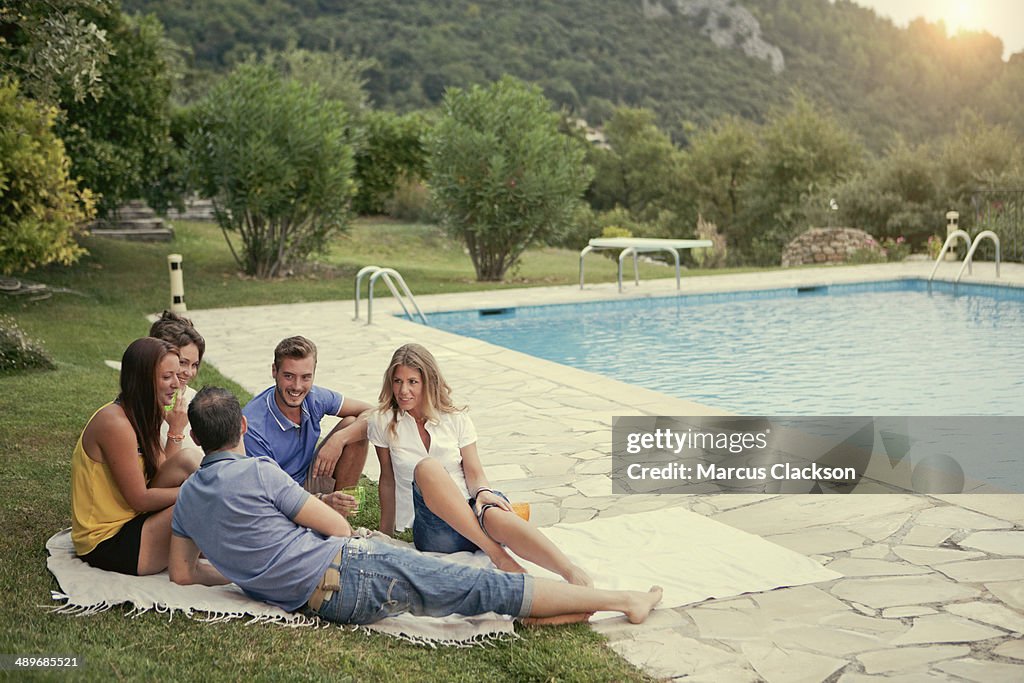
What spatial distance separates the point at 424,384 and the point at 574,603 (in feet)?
3.57

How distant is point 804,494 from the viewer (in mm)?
4957

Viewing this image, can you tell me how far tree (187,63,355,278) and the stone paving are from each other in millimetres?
6606

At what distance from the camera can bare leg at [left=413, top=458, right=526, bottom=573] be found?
3879 millimetres

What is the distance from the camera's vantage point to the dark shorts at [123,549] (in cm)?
387

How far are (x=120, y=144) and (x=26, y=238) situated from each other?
364 centimetres

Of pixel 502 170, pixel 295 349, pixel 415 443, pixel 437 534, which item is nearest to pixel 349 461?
pixel 415 443

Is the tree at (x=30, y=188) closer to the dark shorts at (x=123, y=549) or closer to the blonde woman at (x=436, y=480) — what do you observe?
the dark shorts at (x=123, y=549)

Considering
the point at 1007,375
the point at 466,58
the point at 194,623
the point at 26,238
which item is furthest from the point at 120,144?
the point at 466,58

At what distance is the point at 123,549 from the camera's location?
3875 mm

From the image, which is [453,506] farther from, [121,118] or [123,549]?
[121,118]

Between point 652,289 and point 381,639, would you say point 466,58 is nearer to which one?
point 652,289

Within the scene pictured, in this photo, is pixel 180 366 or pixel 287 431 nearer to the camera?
pixel 180 366

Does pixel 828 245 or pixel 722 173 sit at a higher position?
pixel 722 173

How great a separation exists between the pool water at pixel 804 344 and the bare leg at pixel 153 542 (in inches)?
195
